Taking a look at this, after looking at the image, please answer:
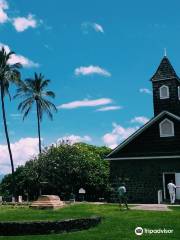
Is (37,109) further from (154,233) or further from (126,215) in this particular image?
(154,233)

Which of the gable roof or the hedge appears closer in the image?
the hedge

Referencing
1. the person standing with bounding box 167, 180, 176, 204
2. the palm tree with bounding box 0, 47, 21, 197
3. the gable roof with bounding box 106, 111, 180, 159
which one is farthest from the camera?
the palm tree with bounding box 0, 47, 21, 197

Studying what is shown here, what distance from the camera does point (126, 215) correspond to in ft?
83.4

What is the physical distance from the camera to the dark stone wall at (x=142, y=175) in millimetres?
36312

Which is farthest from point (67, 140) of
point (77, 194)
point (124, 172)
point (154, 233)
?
point (154, 233)

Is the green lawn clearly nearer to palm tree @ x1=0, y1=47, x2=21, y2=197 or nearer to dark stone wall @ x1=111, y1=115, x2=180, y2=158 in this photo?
dark stone wall @ x1=111, y1=115, x2=180, y2=158

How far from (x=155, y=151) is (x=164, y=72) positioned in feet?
22.0

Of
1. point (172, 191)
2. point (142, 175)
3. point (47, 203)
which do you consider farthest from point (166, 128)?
point (47, 203)

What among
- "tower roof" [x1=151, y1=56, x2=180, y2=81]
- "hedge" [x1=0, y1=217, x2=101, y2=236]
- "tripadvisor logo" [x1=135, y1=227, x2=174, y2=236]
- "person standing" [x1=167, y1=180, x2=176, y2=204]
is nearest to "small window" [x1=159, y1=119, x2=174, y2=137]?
"tower roof" [x1=151, y1=56, x2=180, y2=81]

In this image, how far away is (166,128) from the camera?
36.8m

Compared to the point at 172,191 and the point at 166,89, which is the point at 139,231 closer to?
the point at 172,191

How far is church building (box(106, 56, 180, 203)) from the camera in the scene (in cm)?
3622

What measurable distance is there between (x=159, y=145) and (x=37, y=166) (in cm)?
1362

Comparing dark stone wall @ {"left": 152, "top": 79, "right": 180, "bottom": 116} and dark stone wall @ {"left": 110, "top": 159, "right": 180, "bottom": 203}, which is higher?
dark stone wall @ {"left": 152, "top": 79, "right": 180, "bottom": 116}
